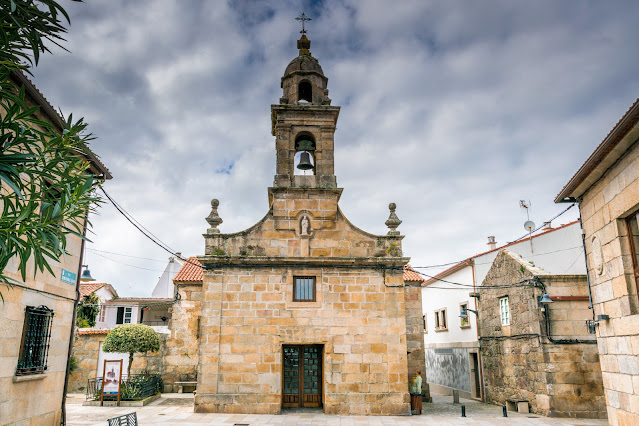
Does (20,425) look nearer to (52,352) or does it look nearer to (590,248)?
(52,352)

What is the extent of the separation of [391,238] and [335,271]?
2.06m

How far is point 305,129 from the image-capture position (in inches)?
583

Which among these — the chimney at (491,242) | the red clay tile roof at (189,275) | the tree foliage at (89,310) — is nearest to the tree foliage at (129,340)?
the red clay tile roof at (189,275)

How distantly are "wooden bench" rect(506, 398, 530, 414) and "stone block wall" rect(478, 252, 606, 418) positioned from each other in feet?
0.49

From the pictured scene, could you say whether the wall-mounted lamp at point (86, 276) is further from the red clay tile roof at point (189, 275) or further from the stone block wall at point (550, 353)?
the stone block wall at point (550, 353)

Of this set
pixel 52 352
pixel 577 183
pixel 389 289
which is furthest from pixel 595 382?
pixel 52 352

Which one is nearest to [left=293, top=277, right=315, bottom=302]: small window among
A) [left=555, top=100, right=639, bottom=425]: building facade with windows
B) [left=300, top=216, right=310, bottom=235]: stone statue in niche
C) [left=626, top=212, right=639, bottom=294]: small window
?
[left=300, top=216, right=310, bottom=235]: stone statue in niche

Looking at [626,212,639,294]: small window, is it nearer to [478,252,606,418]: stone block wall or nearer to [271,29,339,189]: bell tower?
[478,252,606,418]: stone block wall

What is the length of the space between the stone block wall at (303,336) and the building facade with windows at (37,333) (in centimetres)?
370

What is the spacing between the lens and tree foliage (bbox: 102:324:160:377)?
14.9 meters

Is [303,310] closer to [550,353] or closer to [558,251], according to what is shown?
[550,353]

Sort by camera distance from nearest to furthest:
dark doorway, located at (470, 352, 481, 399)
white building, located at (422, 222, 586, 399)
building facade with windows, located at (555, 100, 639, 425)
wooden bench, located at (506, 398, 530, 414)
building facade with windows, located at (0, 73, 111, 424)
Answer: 1. building facade with windows, located at (555, 100, 639, 425)
2. building facade with windows, located at (0, 73, 111, 424)
3. wooden bench, located at (506, 398, 530, 414)
4. white building, located at (422, 222, 586, 399)
5. dark doorway, located at (470, 352, 481, 399)

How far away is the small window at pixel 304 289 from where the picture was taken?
13.4 meters

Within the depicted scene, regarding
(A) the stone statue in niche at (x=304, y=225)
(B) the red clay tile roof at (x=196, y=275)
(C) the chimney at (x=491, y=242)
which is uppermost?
(C) the chimney at (x=491, y=242)
